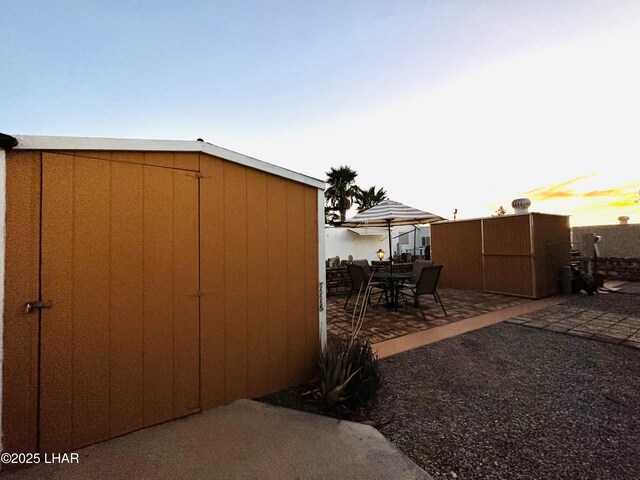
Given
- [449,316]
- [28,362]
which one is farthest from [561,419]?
[28,362]

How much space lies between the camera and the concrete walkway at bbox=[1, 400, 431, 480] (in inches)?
61.3

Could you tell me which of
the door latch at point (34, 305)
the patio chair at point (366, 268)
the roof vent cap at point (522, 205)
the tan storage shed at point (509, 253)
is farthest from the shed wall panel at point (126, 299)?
the roof vent cap at point (522, 205)

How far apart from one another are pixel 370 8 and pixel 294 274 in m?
5.48

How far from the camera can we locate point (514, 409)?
2244 mm

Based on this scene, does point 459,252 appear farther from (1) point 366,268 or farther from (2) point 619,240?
(2) point 619,240

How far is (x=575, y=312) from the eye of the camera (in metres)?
5.43

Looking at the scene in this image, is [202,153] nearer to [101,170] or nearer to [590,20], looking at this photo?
[101,170]

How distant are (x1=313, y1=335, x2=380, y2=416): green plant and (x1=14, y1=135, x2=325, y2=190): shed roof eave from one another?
184 cm

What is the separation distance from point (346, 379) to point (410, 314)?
352 centimetres

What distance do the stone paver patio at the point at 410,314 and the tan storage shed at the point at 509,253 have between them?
0.54 metres

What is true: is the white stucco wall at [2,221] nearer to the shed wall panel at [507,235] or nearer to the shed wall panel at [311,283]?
the shed wall panel at [311,283]

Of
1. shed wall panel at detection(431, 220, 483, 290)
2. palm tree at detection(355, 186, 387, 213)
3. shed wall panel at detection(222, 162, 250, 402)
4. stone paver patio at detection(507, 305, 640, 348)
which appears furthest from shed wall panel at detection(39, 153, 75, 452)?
palm tree at detection(355, 186, 387, 213)

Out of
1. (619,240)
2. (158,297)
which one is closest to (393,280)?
(158,297)

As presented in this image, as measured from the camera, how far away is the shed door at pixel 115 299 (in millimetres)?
1716
